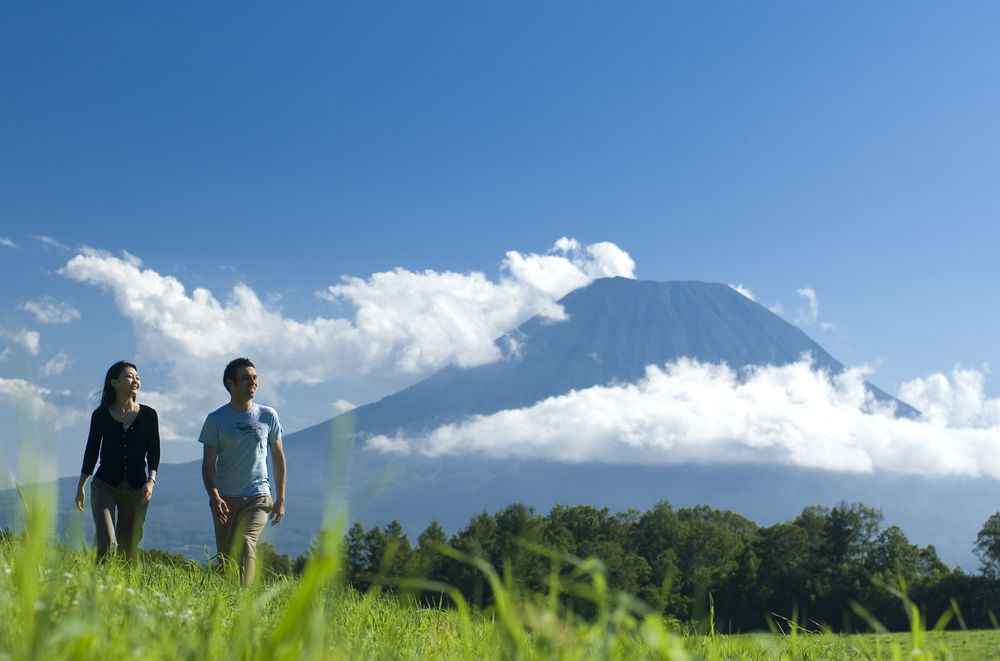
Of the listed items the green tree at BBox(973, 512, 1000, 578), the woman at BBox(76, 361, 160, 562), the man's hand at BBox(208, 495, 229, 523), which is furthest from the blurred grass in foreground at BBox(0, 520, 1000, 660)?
the green tree at BBox(973, 512, 1000, 578)

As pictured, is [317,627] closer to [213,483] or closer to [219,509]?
[219,509]

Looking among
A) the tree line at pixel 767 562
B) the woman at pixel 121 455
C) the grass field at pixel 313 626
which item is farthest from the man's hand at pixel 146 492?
the tree line at pixel 767 562

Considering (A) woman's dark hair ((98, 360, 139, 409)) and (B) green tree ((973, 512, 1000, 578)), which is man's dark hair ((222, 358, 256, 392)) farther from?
(B) green tree ((973, 512, 1000, 578))

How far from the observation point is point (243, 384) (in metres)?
7.39

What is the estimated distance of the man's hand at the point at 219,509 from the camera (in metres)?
7.17

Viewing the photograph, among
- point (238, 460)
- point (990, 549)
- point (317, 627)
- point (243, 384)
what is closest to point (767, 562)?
point (990, 549)

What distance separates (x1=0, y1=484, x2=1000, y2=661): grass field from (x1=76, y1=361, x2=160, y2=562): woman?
2.99m

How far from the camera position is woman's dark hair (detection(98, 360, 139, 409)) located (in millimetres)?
7414

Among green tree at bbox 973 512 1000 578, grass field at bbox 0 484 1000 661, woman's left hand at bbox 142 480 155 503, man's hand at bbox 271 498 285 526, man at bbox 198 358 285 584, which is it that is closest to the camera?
grass field at bbox 0 484 1000 661

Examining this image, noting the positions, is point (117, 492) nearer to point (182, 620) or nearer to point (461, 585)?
point (182, 620)

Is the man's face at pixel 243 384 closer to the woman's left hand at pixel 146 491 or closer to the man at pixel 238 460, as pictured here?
the man at pixel 238 460

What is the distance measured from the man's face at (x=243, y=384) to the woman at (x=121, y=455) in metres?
0.92

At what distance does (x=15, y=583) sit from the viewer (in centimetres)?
225

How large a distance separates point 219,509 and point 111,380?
1613 millimetres
